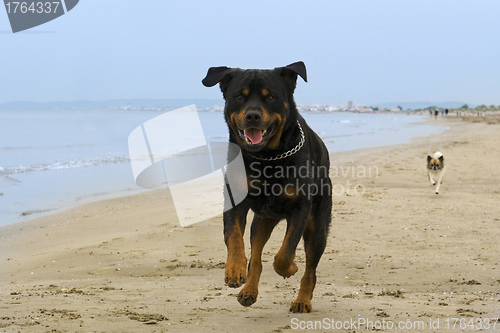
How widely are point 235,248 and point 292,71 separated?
140 cm

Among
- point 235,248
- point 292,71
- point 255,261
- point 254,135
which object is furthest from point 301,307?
point 292,71

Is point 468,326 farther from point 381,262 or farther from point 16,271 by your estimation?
point 16,271

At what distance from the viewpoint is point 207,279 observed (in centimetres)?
573

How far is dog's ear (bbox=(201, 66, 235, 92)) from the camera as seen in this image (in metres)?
4.11

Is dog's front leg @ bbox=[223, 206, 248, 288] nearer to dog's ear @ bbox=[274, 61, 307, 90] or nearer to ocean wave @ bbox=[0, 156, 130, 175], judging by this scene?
dog's ear @ bbox=[274, 61, 307, 90]

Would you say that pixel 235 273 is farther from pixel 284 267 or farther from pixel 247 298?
pixel 284 267

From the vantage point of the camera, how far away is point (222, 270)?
240 inches

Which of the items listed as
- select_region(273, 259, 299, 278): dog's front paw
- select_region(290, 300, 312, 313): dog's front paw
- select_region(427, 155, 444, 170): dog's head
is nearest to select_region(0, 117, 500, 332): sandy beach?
select_region(290, 300, 312, 313): dog's front paw

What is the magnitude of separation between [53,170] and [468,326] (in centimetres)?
1607

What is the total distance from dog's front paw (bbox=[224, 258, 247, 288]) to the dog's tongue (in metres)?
0.85

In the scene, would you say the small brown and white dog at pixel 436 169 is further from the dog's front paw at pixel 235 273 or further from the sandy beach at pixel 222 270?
the dog's front paw at pixel 235 273

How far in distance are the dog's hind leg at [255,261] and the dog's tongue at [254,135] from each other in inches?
37.0

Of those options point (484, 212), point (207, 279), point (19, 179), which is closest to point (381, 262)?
point (207, 279)

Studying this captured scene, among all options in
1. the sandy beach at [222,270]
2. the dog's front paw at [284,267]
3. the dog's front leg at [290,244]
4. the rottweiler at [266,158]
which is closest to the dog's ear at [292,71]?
the rottweiler at [266,158]
